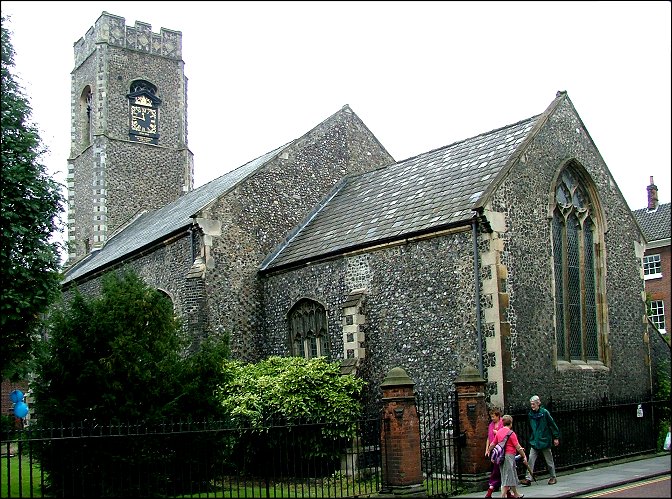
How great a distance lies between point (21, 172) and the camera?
45.8 feet

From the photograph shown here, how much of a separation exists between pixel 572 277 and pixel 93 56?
27.2m

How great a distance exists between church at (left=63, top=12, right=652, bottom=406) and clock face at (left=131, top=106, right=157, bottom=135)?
11.0 m

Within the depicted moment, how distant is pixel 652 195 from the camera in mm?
41531

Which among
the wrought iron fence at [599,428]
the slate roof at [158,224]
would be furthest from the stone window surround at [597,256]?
the slate roof at [158,224]

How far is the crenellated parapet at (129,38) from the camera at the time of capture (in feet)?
118

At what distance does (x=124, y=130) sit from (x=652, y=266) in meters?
27.4

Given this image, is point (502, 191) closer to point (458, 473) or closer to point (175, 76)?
point (458, 473)

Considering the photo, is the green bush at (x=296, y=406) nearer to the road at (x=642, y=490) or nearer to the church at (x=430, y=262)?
the church at (x=430, y=262)

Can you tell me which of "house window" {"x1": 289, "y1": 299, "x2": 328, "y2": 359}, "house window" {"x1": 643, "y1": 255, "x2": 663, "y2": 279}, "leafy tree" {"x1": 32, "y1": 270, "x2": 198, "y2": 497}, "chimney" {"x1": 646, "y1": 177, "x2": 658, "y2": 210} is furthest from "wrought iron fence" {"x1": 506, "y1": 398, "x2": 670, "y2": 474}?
"chimney" {"x1": 646, "y1": 177, "x2": 658, "y2": 210}

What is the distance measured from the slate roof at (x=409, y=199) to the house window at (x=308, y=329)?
1.31m

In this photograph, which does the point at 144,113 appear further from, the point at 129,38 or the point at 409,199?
the point at 409,199

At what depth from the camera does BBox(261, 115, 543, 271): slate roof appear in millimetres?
17266

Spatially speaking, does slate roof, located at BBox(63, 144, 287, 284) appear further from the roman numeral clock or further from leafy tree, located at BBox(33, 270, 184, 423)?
leafy tree, located at BBox(33, 270, 184, 423)

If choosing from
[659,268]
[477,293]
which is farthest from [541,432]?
[659,268]
